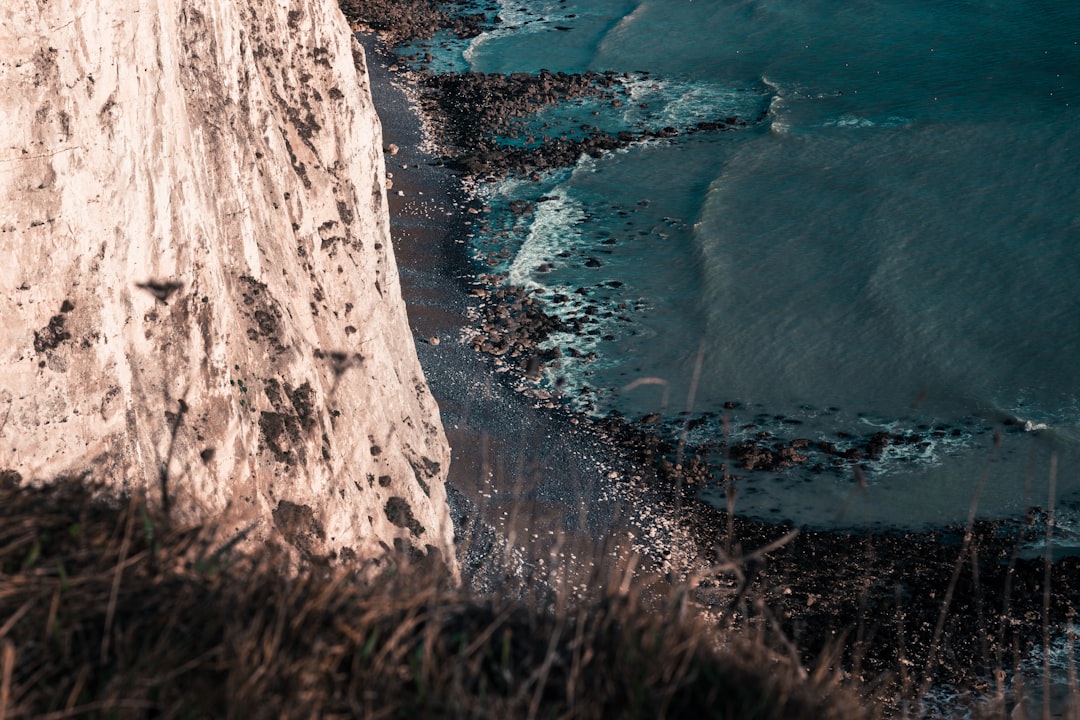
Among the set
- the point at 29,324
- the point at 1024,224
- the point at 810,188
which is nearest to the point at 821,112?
the point at 810,188

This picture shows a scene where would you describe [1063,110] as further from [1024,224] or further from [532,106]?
[532,106]

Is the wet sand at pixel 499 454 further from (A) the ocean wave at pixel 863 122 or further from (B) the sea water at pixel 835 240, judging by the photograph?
(A) the ocean wave at pixel 863 122

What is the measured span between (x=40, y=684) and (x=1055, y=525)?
20.2 m

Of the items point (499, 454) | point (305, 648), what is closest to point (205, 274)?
point (305, 648)

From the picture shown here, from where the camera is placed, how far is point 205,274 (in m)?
9.09

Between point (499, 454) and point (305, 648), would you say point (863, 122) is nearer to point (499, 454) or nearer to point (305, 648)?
point (499, 454)

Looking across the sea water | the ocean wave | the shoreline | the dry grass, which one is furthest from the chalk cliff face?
the ocean wave

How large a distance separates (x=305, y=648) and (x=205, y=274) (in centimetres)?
621

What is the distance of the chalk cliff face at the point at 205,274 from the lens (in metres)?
7.44

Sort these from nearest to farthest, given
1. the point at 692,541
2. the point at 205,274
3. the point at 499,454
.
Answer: the point at 205,274 → the point at 692,541 → the point at 499,454

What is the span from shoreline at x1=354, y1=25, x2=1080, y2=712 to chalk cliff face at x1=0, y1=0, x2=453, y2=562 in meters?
4.09

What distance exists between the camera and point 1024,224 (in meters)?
31.6

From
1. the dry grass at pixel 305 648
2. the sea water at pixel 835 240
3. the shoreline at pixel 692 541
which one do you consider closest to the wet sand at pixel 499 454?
the shoreline at pixel 692 541

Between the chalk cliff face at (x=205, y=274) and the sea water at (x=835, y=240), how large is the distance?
814 cm
